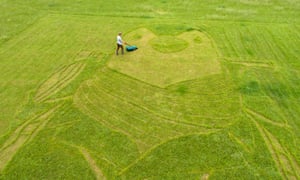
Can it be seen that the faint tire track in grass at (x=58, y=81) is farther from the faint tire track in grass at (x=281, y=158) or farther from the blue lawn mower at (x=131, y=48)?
the faint tire track in grass at (x=281, y=158)

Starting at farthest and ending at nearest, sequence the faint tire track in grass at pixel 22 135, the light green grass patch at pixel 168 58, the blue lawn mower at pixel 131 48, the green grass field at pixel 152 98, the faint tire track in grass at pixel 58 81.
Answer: the blue lawn mower at pixel 131 48 → the light green grass patch at pixel 168 58 → the faint tire track in grass at pixel 58 81 → the faint tire track in grass at pixel 22 135 → the green grass field at pixel 152 98

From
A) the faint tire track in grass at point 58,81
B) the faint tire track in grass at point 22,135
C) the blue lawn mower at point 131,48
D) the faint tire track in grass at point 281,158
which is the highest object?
the blue lawn mower at point 131,48

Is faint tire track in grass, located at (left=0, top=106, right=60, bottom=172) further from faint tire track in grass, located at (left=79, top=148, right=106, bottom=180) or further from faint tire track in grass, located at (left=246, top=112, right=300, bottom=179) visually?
faint tire track in grass, located at (left=246, top=112, right=300, bottom=179)

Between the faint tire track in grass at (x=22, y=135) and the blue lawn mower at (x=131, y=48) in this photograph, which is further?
the blue lawn mower at (x=131, y=48)

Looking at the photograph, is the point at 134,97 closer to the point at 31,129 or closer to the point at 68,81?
the point at 68,81

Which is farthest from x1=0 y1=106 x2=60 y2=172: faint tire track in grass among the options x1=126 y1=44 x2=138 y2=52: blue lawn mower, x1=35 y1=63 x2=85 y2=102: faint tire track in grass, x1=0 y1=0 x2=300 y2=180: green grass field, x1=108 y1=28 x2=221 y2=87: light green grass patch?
x1=126 y1=44 x2=138 y2=52: blue lawn mower

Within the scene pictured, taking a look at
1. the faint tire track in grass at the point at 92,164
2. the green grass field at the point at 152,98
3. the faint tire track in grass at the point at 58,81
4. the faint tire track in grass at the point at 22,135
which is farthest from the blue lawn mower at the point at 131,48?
the faint tire track in grass at the point at 92,164

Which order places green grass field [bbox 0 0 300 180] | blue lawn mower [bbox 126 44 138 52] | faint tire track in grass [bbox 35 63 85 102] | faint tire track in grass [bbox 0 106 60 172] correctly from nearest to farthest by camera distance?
green grass field [bbox 0 0 300 180], faint tire track in grass [bbox 0 106 60 172], faint tire track in grass [bbox 35 63 85 102], blue lawn mower [bbox 126 44 138 52]
